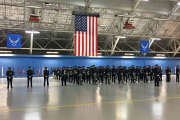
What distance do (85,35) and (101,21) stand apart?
7.32m

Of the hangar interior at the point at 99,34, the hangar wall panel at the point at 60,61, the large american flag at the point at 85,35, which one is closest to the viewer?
the large american flag at the point at 85,35

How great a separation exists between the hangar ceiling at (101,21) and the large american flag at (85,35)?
235cm

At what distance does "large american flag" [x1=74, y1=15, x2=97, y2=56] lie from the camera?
44.3 feet

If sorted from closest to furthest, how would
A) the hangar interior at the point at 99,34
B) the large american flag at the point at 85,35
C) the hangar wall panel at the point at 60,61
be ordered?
the large american flag at the point at 85,35, the hangar interior at the point at 99,34, the hangar wall panel at the point at 60,61

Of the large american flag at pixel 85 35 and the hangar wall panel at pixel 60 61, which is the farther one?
the hangar wall panel at pixel 60 61

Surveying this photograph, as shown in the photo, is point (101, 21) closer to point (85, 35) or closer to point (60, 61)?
point (85, 35)

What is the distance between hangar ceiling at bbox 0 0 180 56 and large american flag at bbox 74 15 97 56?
7.70 feet

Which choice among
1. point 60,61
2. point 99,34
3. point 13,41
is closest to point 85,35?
point 13,41

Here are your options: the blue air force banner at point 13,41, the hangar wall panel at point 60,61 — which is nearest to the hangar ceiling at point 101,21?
the hangar wall panel at point 60,61

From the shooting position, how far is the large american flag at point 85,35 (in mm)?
13492

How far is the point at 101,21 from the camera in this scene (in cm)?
2056

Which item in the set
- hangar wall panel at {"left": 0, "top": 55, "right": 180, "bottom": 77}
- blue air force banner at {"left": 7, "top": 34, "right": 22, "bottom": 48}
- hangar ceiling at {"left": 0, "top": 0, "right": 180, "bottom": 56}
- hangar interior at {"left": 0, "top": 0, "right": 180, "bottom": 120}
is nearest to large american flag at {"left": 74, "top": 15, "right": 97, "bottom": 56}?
hangar ceiling at {"left": 0, "top": 0, "right": 180, "bottom": 56}

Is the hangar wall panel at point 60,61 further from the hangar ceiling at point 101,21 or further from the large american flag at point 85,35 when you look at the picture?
the large american flag at point 85,35

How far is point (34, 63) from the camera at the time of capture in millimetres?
23250
